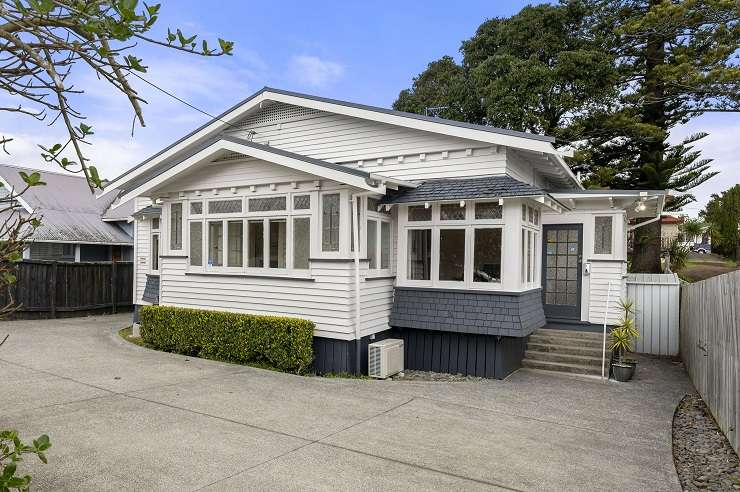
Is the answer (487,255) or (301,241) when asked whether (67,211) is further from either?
(487,255)

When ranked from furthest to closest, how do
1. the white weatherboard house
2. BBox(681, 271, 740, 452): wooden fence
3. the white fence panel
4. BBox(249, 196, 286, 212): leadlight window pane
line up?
1. the white fence panel
2. BBox(249, 196, 286, 212): leadlight window pane
3. the white weatherboard house
4. BBox(681, 271, 740, 452): wooden fence

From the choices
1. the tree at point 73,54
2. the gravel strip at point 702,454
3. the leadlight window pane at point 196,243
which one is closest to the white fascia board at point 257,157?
the leadlight window pane at point 196,243

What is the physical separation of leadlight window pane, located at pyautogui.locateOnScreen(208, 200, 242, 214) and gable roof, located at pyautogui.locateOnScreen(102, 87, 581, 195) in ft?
5.22

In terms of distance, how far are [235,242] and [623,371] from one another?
23.4ft

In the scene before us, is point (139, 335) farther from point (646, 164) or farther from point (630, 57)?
point (630, 57)

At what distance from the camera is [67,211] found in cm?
1872

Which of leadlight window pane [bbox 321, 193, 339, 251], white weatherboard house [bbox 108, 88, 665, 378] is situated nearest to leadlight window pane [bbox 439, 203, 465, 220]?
white weatherboard house [bbox 108, 88, 665, 378]

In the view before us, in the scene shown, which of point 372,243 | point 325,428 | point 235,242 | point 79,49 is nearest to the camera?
point 79,49

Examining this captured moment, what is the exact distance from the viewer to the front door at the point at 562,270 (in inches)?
388

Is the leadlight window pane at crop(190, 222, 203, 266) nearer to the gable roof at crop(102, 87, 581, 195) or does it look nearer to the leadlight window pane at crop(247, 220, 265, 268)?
the leadlight window pane at crop(247, 220, 265, 268)

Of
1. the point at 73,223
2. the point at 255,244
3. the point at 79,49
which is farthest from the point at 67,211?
the point at 79,49

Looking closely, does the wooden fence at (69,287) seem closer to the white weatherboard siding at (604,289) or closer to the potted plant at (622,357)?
the white weatherboard siding at (604,289)

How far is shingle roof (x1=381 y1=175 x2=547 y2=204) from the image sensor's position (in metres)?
7.69

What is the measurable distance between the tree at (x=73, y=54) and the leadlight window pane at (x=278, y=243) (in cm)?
644
